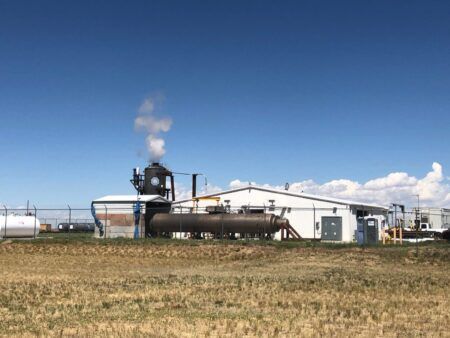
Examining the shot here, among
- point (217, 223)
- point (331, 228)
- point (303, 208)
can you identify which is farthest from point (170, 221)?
point (331, 228)

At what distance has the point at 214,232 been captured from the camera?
4356 cm

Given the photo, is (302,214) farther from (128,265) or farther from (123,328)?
(123,328)

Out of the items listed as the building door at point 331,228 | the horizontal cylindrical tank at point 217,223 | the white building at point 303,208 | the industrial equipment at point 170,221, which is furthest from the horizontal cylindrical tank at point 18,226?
the building door at point 331,228

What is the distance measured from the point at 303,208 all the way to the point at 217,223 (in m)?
7.16

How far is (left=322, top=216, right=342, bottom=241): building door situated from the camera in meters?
44.5

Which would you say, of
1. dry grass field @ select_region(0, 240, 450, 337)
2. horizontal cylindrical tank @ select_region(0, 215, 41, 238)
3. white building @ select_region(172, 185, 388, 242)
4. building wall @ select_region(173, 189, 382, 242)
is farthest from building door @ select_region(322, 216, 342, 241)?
horizontal cylindrical tank @ select_region(0, 215, 41, 238)

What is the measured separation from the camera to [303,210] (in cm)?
4634

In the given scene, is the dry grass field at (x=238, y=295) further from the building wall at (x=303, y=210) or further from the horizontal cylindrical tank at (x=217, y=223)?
the building wall at (x=303, y=210)

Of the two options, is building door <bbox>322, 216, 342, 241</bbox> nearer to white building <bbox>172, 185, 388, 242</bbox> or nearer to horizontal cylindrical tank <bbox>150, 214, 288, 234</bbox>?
white building <bbox>172, 185, 388, 242</bbox>

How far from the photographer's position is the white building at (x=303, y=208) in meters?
44.8

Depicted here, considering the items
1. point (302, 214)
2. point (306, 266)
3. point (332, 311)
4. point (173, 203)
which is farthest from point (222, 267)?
point (173, 203)

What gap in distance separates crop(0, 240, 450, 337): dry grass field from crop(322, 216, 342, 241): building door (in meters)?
13.1

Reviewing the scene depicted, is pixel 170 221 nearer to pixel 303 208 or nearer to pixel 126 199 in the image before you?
pixel 126 199

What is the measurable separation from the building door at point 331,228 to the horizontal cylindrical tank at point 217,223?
3757mm
